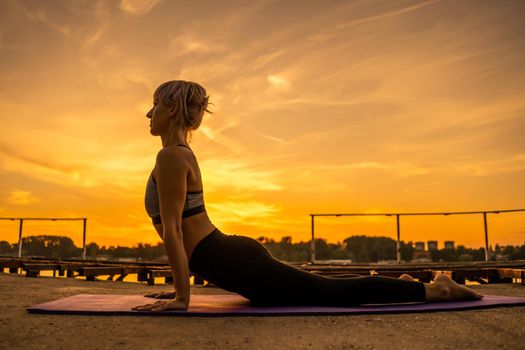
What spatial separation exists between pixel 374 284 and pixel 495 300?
3.39 ft

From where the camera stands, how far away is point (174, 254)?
9.62ft

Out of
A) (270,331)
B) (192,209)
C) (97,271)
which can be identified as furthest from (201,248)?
(97,271)

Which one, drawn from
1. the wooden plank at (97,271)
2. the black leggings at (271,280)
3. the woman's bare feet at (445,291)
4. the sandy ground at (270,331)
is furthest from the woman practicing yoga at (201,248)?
the wooden plank at (97,271)

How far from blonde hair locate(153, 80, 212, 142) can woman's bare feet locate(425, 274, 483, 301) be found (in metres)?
1.98

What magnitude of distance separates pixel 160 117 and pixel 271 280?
1287mm

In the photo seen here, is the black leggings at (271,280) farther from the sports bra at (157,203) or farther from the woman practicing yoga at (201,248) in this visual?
the sports bra at (157,203)

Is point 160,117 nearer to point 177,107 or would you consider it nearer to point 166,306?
point 177,107

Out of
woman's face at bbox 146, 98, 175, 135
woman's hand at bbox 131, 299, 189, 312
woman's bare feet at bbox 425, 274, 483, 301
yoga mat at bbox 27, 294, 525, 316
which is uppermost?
woman's face at bbox 146, 98, 175, 135

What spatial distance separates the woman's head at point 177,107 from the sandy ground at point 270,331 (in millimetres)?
1192

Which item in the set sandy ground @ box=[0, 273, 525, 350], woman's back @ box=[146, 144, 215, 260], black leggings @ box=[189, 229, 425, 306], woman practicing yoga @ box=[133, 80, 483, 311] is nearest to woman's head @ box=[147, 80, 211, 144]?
woman practicing yoga @ box=[133, 80, 483, 311]

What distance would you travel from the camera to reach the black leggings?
3119mm

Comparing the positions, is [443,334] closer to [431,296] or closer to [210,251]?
[431,296]

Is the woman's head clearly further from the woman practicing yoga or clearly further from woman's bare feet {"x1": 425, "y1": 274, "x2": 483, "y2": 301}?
A: woman's bare feet {"x1": 425, "y1": 274, "x2": 483, "y2": 301}

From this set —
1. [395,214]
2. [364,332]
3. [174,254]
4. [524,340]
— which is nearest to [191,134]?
[174,254]
